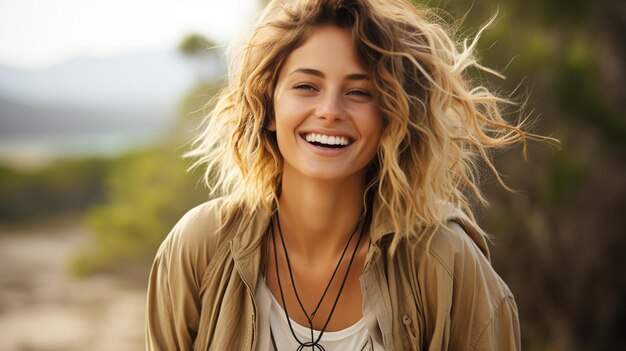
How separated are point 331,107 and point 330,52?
0.57 ft

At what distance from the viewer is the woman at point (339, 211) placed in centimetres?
218

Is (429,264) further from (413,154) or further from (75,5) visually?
(75,5)

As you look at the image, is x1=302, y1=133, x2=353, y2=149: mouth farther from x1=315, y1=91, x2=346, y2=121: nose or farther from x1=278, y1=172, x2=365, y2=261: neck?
x1=278, y1=172, x2=365, y2=261: neck

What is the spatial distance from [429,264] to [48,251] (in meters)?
10.5

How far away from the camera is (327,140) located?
2.17 metres

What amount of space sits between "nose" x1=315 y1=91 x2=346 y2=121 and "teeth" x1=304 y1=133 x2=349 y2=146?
0.06m

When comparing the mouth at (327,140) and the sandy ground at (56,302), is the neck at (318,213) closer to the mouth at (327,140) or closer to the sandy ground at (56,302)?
the mouth at (327,140)

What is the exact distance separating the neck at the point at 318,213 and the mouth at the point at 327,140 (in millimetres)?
191

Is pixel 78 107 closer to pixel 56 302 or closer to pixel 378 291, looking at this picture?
pixel 56 302

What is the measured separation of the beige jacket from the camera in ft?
7.17

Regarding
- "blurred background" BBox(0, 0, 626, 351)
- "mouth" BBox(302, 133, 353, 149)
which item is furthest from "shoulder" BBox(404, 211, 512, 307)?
"blurred background" BBox(0, 0, 626, 351)

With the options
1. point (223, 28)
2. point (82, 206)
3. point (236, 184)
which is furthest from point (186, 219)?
point (82, 206)

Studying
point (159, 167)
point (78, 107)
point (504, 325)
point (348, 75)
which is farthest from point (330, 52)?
point (78, 107)

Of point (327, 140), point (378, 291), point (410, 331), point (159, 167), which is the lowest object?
point (410, 331)
